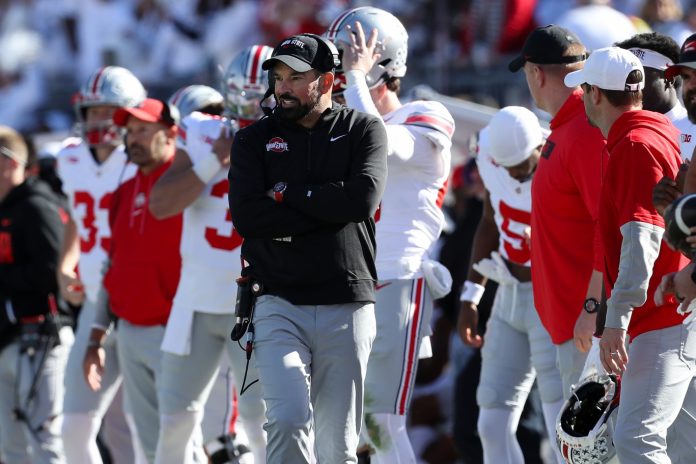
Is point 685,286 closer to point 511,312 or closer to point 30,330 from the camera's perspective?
point 511,312

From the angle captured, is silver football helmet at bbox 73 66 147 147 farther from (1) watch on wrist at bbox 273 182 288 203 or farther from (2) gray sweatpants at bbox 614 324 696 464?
(2) gray sweatpants at bbox 614 324 696 464

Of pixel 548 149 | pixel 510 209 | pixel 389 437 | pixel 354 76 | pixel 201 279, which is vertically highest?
pixel 354 76

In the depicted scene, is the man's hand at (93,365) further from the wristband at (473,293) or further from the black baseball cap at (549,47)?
the black baseball cap at (549,47)

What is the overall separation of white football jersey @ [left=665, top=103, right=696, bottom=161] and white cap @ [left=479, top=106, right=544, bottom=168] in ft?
2.59

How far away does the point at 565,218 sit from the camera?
5.63 meters

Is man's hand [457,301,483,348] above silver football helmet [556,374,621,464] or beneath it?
beneath

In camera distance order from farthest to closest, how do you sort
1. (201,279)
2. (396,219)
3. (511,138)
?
(201,279)
(511,138)
(396,219)

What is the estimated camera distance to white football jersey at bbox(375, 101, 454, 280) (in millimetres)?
5918

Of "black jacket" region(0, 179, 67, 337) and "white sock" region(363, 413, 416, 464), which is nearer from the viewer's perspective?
"white sock" region(363, 413, 416, 464)

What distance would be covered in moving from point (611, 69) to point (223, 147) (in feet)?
6.56

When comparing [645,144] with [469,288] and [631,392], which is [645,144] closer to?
[631,392]

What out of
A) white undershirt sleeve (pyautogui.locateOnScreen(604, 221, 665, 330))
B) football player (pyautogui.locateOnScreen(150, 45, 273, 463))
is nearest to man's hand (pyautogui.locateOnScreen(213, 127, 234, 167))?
football player (pyautogui.locateOnScreen(150, 45, 273, 463))

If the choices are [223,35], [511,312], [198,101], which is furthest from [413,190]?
[223,35]

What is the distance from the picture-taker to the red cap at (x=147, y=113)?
22.6 feet
